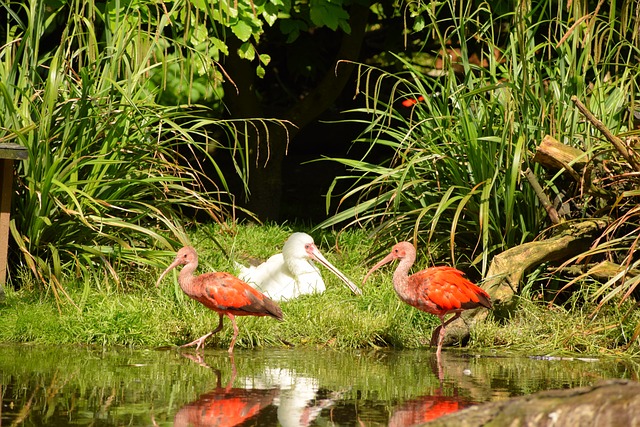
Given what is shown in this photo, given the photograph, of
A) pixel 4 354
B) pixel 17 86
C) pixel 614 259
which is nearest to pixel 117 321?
pixel 4 354

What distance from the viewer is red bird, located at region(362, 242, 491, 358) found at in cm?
757

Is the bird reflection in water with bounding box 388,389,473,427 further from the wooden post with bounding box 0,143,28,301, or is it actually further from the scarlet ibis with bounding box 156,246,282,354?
the wooden post with bounding box 0,143,28,301

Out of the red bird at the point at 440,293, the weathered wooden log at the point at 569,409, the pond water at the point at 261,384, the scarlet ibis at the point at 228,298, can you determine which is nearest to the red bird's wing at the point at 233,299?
the scarlet ibis at the point at 228,298

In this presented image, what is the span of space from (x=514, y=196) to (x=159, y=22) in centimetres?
341

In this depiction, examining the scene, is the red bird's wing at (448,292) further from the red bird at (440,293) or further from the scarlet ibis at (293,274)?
the scarlet ibis at (293,274)

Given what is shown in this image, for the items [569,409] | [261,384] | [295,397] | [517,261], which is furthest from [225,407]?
[517,261]

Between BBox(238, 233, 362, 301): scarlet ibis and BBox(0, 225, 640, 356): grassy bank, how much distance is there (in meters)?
0.28

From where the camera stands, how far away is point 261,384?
6.29 metres

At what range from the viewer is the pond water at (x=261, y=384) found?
17.4 ft

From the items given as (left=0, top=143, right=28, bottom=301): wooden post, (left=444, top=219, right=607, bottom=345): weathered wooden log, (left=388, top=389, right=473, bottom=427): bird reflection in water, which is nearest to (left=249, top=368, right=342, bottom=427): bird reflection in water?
(left=388, top=389, right=473, bottom=427): bird reflection in water

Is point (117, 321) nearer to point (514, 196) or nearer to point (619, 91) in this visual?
point (514, 196)

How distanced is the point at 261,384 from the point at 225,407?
0.76m

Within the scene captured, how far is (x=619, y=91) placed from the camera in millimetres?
9156

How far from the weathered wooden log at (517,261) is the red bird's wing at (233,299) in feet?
4.91
